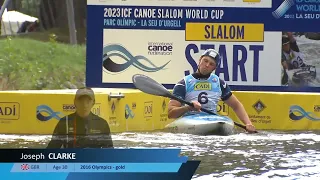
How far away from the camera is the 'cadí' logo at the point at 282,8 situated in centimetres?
1672

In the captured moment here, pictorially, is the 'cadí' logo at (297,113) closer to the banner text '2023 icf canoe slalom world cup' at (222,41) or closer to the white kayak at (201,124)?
the banner text '2023 icf canoe slalom world cup' at (222,41)

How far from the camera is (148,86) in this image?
12.3 m

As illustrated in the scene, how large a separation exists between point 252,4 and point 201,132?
496cm

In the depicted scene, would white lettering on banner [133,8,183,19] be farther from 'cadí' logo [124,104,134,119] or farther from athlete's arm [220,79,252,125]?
athlete's arm [220,79,252,125]

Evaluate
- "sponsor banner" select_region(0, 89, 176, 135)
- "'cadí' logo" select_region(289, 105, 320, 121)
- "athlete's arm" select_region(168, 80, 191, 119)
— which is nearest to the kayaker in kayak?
"athlete's arm" select_region(168, 80, 191, 119)

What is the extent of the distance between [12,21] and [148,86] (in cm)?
2659

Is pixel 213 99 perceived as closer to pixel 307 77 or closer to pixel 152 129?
pixel 152 129

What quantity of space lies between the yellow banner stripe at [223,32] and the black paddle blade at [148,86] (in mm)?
4603

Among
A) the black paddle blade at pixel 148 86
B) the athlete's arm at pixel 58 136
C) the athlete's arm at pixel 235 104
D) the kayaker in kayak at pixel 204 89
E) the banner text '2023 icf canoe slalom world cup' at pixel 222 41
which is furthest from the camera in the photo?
the banner text '2023 icf canoe slalom world cup' at pixel 222 41

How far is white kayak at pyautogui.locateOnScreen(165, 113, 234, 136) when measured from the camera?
12.3m

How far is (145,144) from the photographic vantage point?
12.5 m

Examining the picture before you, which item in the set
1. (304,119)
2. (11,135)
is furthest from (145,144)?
(304,119)

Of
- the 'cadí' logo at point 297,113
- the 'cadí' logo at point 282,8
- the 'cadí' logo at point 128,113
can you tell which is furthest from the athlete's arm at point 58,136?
the 'cadí' logo at point 282,8

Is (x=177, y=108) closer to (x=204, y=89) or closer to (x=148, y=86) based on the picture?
(x=148, y=86)
